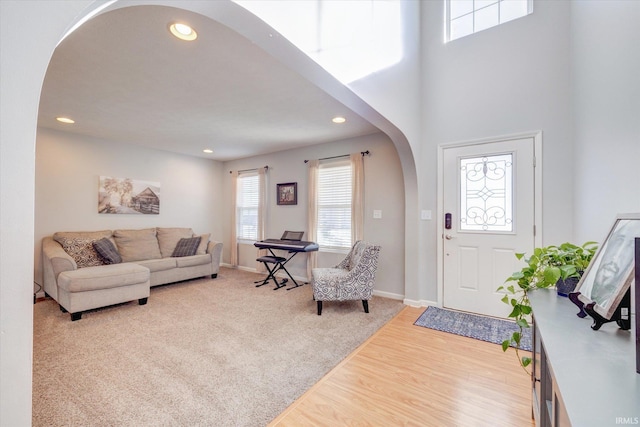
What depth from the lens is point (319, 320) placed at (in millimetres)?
3037

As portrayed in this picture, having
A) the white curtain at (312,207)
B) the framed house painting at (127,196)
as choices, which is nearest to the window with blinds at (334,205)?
the white curtain at (312,207)

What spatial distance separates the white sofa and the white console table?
13.2ft

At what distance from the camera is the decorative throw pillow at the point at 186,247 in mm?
4727

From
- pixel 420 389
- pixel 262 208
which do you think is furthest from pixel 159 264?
pixel 420 389

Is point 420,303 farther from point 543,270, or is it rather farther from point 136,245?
point 136,245

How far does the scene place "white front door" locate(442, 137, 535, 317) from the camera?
9.62ft

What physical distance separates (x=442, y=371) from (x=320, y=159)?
3445 mm

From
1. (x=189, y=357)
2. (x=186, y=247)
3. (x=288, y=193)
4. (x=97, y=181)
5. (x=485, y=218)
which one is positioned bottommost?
(x=189, y=357)

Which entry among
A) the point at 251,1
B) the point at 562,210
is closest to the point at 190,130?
the point at 251,1

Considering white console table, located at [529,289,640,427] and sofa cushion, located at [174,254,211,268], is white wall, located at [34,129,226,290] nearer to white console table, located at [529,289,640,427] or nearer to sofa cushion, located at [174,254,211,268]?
sofa cushion, located at [174,254,211,268]

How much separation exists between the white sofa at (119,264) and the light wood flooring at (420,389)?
2.83 m

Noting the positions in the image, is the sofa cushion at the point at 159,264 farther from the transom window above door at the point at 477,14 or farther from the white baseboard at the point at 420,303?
the transom window above door at the point at 477,14

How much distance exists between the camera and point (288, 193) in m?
5.03

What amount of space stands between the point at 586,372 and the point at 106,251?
16.2ft
